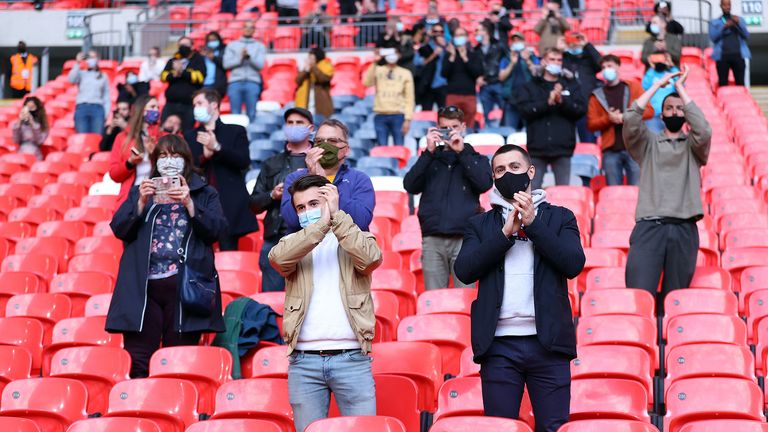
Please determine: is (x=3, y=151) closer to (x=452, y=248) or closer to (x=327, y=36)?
(x=327, y=36)

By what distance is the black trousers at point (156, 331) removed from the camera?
7016 mm

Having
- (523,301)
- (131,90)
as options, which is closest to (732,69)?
(131,90)

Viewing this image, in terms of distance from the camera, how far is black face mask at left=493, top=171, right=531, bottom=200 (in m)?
5.41

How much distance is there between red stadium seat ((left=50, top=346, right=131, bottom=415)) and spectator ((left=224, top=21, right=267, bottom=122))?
25.9 feet

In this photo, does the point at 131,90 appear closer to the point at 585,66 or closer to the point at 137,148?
the point at 585,66

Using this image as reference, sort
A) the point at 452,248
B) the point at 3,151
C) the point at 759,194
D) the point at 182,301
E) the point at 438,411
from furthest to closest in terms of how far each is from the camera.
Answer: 1. the point at 3,151
2. the point at 759,194
3. the point at 452,248
4. the point at 182,301
5. the point at 438,411

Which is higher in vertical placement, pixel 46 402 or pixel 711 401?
pixel 711 401

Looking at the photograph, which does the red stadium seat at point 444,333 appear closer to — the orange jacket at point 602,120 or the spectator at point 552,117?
the spectator at point 552,117

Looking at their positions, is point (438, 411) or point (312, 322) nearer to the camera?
point (312, 322)

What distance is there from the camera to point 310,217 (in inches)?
222

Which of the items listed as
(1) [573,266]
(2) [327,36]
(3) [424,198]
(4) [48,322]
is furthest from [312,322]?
(2) [327,36]

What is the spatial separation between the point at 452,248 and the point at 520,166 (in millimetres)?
2425

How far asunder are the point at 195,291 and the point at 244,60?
8237mm

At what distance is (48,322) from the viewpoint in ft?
27.5
